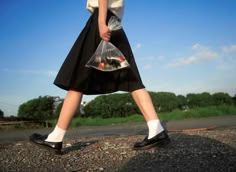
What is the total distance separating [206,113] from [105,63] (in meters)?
15.1

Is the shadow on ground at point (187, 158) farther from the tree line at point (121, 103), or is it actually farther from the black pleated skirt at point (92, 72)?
the tree line at point (121, 103)

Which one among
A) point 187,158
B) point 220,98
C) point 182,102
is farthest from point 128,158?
point 220,98

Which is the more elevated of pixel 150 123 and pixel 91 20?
pixel 91 20

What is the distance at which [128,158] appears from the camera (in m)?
3.33

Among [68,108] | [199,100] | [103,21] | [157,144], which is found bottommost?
A: [157,144]

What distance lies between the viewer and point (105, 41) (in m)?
3.55

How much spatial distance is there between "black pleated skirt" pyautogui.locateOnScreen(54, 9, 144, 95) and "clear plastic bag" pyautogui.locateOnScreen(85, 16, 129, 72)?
142 millimetres

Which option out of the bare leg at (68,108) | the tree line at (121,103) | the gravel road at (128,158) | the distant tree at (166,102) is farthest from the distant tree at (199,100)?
the bare leg at (68,108)

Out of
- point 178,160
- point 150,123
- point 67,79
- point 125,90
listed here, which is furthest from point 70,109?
point 178,160

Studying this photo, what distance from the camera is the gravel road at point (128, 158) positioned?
2.89 meters

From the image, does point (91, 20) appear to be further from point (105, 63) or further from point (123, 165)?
point (123, 165)

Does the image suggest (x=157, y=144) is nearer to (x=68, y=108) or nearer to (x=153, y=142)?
(x=153, y=142)

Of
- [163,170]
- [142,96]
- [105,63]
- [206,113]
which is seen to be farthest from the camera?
[206,113]

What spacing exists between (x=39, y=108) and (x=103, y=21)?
32.6 metres
